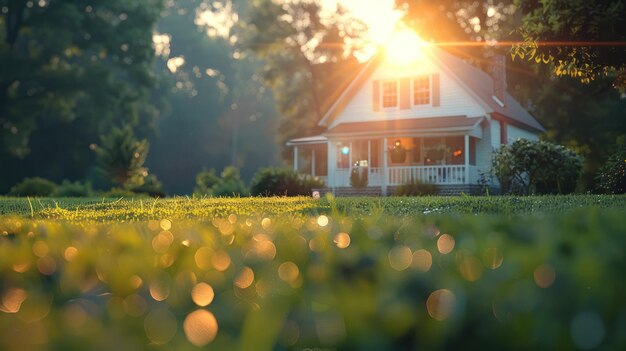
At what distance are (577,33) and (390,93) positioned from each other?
58.3 feet

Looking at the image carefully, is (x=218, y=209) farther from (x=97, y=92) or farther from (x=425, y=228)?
(x=97, y=92)

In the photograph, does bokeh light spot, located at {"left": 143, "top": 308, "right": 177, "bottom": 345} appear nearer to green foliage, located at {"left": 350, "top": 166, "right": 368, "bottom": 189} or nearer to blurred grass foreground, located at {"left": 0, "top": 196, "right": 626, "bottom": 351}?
blurred grass foreground, located at {"left": 0, "top": 196, "right": 626, "bottom": 351}

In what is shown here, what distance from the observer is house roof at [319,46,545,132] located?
2747 cm

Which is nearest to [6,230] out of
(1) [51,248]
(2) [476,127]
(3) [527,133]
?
(1) [51,248]

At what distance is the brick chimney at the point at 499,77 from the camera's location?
2902 centimetres

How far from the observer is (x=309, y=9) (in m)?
42.9

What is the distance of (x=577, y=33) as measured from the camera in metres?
11.9

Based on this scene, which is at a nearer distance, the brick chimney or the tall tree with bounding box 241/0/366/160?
the brick chimney

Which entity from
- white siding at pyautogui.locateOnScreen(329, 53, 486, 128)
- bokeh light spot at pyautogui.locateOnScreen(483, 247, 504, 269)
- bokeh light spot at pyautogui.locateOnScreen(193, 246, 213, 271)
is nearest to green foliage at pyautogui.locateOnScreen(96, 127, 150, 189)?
white siding at pyautogui.locateOnScreen(329, 53, 486, 128)

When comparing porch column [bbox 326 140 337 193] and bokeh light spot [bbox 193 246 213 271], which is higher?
porch column [bbox 326 140 337 193]

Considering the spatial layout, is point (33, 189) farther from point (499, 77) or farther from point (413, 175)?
point (499, 77)

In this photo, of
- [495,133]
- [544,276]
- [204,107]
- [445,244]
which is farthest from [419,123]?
[204,107]

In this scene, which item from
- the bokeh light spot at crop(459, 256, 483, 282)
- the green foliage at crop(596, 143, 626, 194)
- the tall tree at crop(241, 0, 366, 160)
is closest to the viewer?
the bokeh light spot at crop(459, 256, 483, 282)

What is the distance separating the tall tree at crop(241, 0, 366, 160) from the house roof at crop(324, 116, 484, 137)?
487 inches
